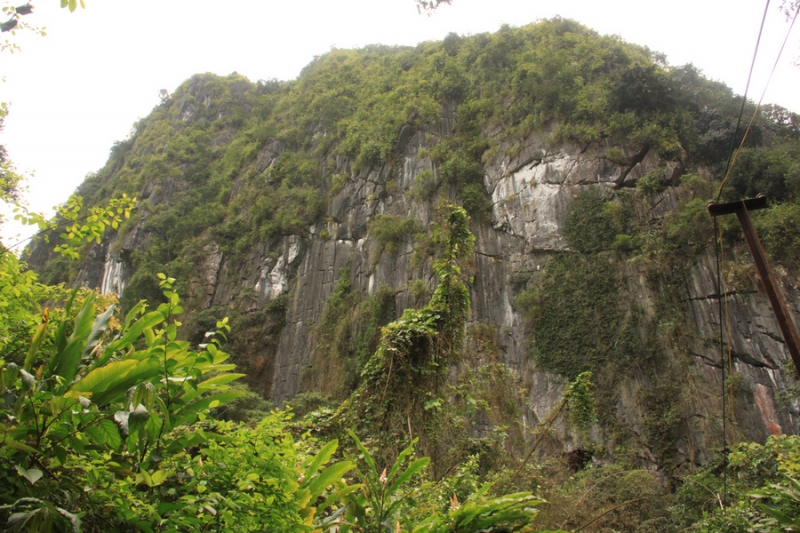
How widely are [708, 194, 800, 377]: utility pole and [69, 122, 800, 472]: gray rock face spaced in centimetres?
696

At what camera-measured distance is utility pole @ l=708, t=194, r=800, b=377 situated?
14.0 ft

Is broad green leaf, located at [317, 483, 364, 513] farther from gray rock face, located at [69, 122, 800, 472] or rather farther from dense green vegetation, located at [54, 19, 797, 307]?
dense green vegetation, located at [54, 19, 797, 307]

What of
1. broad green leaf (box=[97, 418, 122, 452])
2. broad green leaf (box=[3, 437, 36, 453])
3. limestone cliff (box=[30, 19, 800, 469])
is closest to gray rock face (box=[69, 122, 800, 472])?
limestone cliff (box=[30, 19, 800, 469])

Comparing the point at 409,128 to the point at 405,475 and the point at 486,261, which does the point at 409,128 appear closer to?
the point at 486,261

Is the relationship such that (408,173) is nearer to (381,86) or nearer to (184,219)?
(381,86)

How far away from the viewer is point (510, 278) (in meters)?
15.0

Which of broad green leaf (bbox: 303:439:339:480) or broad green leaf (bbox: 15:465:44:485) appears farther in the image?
broad green leaf (bbox: 303:439:339:480)

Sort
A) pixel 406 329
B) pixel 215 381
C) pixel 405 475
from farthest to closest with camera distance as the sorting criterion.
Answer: pixel 406 329 → pixel 405 475 → pixel 215 381

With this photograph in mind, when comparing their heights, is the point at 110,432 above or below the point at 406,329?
below

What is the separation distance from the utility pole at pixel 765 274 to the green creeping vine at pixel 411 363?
121 inches

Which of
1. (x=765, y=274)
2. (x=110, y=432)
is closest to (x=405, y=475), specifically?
(x=110, y=432)

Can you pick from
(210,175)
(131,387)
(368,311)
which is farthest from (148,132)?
(131,387)

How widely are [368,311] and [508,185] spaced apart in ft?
20.8

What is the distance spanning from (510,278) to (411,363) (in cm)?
960
